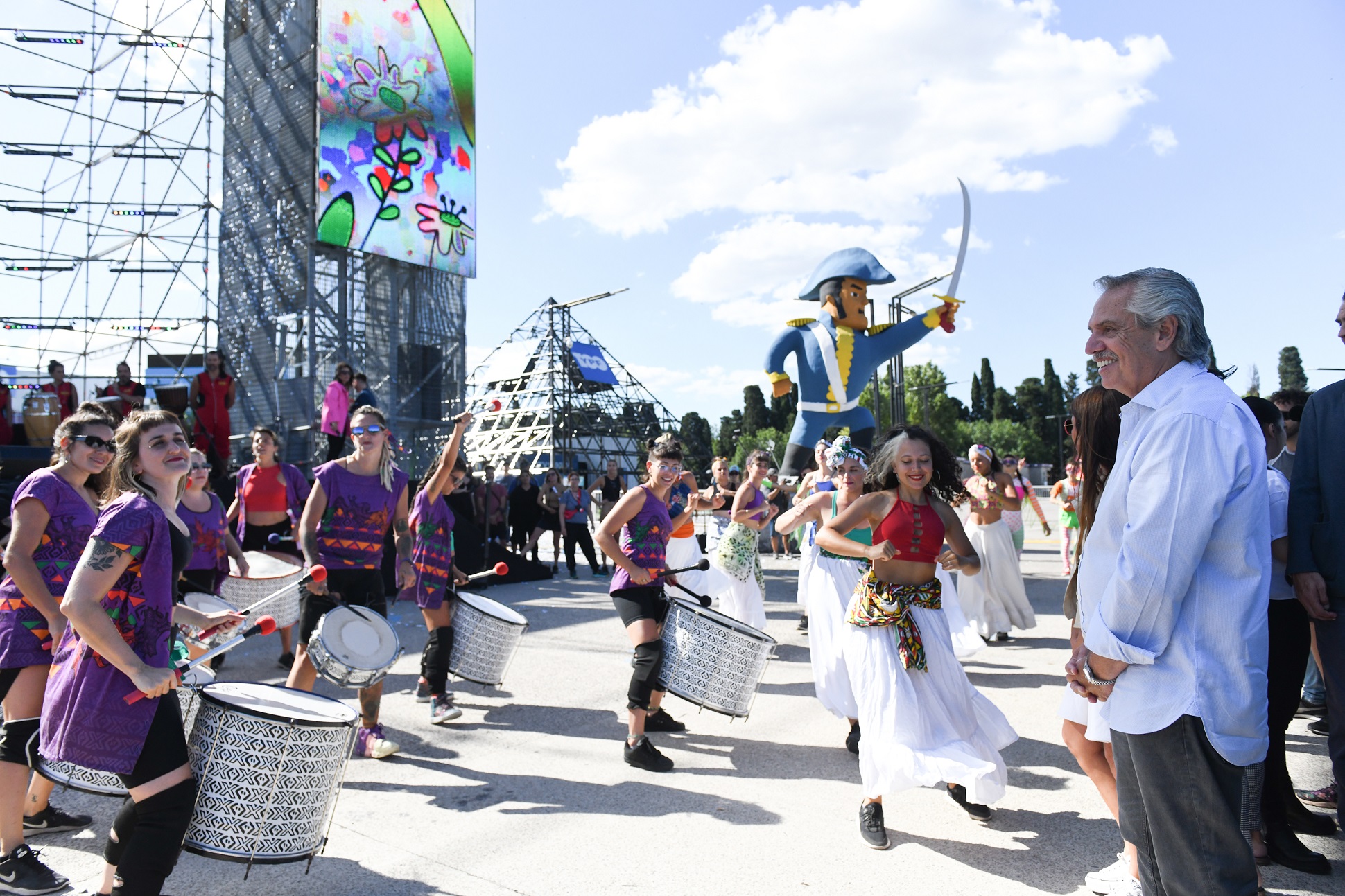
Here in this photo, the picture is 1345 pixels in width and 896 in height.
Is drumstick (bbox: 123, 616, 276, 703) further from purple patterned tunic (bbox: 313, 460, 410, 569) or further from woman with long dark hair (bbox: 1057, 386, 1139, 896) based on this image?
woman with long dark hair (bbox: 1057, 386, 1139, 896)

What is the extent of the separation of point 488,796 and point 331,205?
18.6 m

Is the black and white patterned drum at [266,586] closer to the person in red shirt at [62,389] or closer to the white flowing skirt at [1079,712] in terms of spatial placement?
the white flowing skirt at [1079,712]

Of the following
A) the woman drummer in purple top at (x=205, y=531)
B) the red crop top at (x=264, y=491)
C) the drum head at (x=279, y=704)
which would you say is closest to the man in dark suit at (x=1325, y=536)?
the drum head at (x=279, y=704)

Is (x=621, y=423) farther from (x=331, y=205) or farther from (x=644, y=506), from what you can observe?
(x=644, y=506)

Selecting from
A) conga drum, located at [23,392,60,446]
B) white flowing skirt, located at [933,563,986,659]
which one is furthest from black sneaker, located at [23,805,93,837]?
conga drum, located at [23,392,60,446]

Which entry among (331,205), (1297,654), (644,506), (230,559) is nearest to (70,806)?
(230,559)

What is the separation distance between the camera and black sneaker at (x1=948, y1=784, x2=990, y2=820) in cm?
389

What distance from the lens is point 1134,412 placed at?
2152 millimetres

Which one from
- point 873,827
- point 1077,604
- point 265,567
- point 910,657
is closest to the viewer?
point 1077,604

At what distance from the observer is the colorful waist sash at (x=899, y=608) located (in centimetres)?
398

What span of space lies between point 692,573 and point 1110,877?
4729 mm

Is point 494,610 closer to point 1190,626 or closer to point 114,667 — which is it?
point 114,667

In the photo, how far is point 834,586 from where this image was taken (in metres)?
5.72

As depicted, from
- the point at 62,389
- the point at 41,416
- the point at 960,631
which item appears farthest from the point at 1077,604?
the point at 62,389
